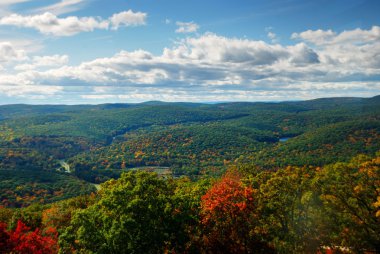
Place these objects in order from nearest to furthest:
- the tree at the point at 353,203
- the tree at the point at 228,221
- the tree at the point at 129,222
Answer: the tree at the point at 129,222, the tree at the point at 228,221, the tree at the point at 353,203

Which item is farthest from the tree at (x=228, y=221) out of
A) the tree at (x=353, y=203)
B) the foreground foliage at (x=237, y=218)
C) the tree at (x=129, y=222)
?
the tree at (x=353, y=203)

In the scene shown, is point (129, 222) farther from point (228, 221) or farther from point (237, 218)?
point (237, 218)

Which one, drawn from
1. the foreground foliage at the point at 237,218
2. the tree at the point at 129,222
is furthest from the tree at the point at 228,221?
the tree at the point at 129,222

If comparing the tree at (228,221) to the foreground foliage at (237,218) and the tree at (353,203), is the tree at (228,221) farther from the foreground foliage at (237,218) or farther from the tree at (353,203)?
the tree at (353,203)

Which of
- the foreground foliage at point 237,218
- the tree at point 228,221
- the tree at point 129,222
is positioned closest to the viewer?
the tree at point 129,222

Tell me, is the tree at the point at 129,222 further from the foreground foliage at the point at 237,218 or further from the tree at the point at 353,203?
the tree at the point at 353,203

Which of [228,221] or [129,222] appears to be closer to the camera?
[129,222]

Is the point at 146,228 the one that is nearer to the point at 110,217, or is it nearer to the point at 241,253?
the point at 110,217

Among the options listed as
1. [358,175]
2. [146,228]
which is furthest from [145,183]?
[358,175]

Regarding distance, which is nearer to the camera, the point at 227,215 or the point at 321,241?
the point at 227,215

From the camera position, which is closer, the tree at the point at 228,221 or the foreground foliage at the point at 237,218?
the foreground foliage at the point at 237,218

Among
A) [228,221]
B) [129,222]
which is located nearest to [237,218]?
[228,221]
